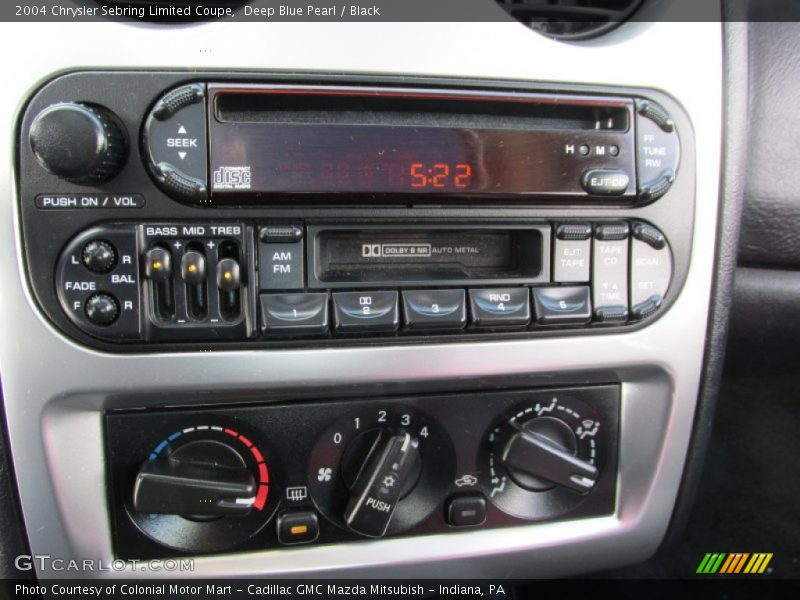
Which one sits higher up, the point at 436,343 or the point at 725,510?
the point at 436,343

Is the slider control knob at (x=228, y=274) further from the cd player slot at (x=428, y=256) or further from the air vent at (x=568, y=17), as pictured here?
the air vent at (x=568, y=17)

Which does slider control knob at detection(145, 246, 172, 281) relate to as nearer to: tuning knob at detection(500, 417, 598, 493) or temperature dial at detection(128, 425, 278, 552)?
temperature dial at detection(128, 425, 278, 552)

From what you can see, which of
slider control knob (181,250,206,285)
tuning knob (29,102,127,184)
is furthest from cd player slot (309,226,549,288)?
tuning knob (29,102,127,184)

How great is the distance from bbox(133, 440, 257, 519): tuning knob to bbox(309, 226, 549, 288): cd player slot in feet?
0.85

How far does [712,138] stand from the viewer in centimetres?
78

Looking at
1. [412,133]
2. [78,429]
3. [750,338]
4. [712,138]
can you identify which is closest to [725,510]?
[750,338]

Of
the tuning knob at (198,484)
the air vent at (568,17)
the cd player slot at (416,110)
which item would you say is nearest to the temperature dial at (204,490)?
the tuning knob at (198,484)

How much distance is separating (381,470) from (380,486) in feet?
0.06

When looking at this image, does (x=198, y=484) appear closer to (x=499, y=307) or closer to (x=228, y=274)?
(x=228, y=274)

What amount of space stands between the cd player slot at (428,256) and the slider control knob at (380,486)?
0.68 ft

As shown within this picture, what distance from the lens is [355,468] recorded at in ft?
2.56

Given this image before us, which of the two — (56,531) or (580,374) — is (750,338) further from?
(56,531)

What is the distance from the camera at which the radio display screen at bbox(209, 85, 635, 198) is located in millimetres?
649

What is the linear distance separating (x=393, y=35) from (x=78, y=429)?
58 cm
